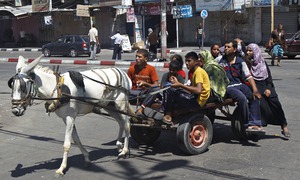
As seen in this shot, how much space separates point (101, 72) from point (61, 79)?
774 mm

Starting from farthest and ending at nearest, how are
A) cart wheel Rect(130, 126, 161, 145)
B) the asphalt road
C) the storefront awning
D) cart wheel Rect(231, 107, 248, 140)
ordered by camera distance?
the storefront awning → cart wheel Rect(130, 126, 161, 145) → cart wheel Rect(231, 107, 248, 140) → the asphalt road

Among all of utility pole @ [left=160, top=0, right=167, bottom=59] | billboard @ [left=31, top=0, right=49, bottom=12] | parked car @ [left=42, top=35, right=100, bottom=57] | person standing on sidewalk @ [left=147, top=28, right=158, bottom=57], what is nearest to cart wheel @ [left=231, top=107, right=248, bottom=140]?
utility pole @ [left=160, top=0, right=167, bottom=59]

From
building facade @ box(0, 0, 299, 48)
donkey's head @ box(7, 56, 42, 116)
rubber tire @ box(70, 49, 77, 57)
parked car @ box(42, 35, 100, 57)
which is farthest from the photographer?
building facade @ box(0, 0, 299, 48)

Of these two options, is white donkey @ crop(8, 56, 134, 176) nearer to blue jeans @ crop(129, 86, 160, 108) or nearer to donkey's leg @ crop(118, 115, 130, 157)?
donkey's leg @ crop(118, 115, 130, 157)

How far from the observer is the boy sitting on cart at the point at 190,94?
6789mm

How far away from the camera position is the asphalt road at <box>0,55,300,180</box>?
242 inches

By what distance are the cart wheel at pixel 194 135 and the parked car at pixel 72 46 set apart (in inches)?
895

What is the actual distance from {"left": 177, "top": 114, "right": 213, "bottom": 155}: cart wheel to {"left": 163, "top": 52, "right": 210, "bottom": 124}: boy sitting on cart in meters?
0.21

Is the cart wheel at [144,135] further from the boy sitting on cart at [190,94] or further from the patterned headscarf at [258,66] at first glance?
the patterned headscarf at [258,66]

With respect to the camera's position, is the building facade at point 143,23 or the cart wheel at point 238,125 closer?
the cart wheel at point 238,125

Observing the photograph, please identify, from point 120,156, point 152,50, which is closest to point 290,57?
point 152,50

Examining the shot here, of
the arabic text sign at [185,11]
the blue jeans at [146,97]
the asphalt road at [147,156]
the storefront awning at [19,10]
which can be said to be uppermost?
the storefront awning at [19,10]

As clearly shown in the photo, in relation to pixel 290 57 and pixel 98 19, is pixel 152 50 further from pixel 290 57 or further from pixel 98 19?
pixel 98 19

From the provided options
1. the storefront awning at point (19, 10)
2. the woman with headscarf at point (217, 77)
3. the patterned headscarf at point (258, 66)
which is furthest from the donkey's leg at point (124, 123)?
the storefront awning at point (19, 10)
